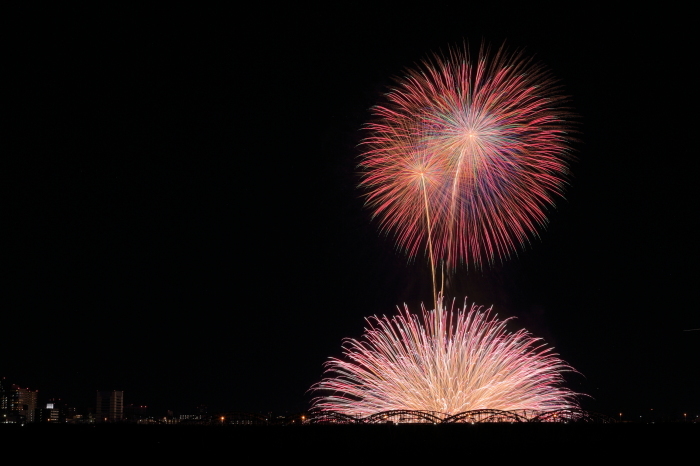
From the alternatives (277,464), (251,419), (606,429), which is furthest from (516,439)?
(251,419)

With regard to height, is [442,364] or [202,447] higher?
[442,364]

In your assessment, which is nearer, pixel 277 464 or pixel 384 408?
pixel 277 464

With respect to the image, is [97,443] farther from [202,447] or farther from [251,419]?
[251,419]

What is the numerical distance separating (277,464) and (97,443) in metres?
5.75

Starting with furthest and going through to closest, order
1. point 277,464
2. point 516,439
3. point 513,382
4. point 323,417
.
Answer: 1. point 513,382
2. point 323,417
3. point 516,439
4. point 277,464

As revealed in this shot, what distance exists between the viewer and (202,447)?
81.3 ft

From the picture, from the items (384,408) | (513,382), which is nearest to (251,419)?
(384,408)

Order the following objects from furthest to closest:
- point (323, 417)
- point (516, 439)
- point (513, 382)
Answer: point (513, 382) → point (323, 417) → point (516, 439)

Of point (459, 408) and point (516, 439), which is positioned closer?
point (516, 439)

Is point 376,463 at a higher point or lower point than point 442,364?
lower

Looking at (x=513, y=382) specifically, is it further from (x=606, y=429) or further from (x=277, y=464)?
(x=277, y=464)

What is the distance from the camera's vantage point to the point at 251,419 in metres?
34.2

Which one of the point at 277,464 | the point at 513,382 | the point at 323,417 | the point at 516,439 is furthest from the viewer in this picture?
the point at 513,382

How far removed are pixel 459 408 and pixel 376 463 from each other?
13576 millimetres
